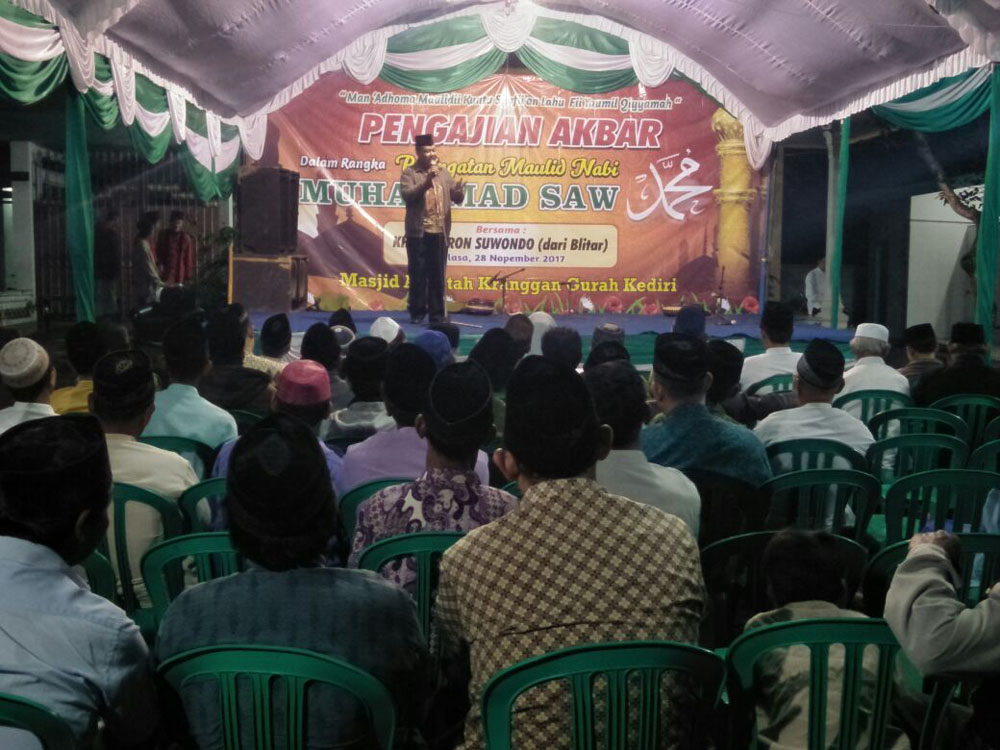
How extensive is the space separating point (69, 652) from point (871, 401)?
355 centimetres

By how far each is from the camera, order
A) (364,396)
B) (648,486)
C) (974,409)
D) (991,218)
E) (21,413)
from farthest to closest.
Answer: (991,218) < (974,409) < (364,396) < (21,413) < (648,486)

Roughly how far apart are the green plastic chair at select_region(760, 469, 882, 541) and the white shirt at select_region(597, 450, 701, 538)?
411 mm

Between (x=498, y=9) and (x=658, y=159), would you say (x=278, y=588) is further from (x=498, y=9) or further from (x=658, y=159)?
(x=658, y=159)

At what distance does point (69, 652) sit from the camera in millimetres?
1428

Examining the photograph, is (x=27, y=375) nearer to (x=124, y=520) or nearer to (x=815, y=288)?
(x=124, y=520)

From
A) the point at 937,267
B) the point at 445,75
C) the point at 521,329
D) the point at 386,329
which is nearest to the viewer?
the point at 521,329

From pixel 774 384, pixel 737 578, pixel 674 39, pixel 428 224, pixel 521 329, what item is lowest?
pixel 737 578

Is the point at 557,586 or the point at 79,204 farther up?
the point at 79,204

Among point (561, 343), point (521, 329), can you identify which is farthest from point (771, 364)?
point (521, 329)

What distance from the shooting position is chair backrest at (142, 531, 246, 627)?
1979 millimetres

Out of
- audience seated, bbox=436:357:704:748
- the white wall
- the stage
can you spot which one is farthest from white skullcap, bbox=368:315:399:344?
the white wall

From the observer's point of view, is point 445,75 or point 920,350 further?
point 445,75

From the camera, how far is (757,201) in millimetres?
11508

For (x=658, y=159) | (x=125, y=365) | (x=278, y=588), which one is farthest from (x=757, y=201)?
(x=278, y=588)
